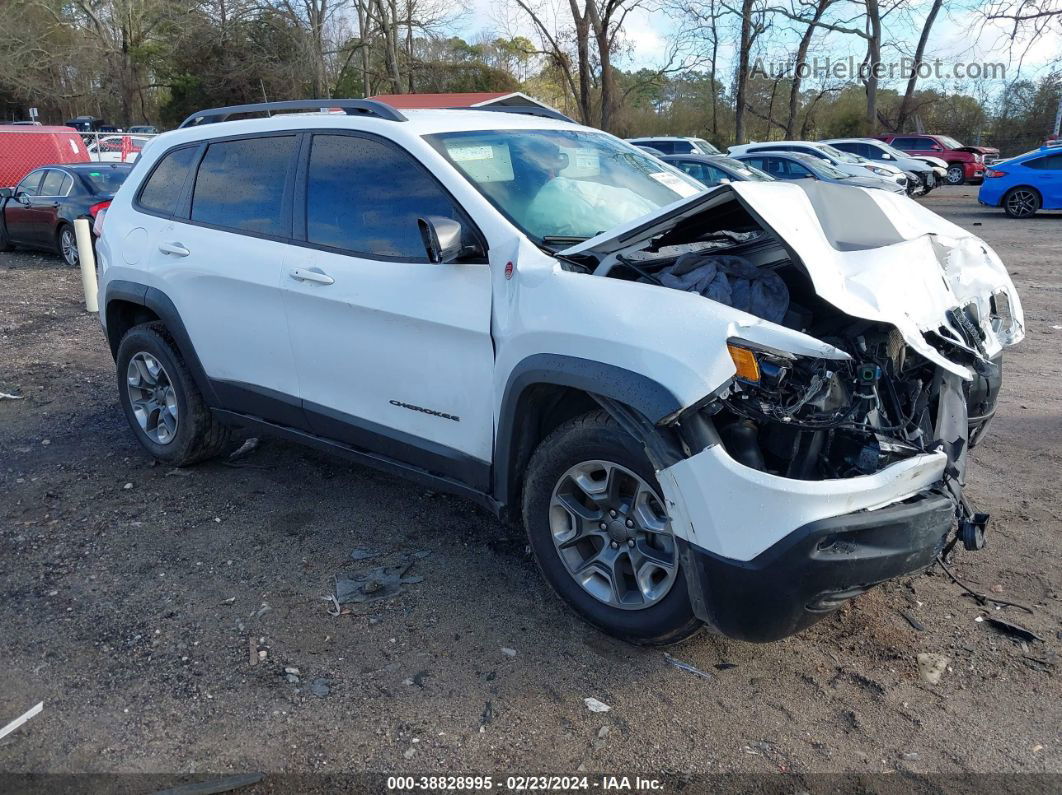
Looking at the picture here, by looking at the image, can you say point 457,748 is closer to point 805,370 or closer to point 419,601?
point 419,601

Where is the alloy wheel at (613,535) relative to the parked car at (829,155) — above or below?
below

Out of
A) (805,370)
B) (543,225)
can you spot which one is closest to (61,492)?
(543,225)

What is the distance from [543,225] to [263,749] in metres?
2.22

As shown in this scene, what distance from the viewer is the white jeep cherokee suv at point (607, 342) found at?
2.81 m

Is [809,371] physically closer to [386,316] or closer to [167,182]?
[386,316]

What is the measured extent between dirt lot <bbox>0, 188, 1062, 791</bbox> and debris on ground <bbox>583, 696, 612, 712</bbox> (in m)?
0.03

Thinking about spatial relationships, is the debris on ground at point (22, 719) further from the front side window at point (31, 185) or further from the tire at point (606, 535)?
the front side window at point (31, 185)

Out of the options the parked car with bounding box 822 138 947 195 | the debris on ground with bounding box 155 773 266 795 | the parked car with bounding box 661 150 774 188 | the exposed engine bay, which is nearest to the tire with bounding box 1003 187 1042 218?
the parked car with bounding box 822 138 947 195

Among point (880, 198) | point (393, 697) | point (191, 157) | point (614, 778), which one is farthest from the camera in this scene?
point (191, 157)

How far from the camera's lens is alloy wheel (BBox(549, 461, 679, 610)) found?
3143mm

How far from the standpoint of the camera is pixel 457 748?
286 cm

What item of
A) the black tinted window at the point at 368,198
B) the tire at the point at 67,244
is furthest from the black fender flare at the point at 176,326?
the tire at the point at 67,244

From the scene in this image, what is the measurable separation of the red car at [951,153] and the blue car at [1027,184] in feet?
34.0

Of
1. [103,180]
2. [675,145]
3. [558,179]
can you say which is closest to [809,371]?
[558,179]
